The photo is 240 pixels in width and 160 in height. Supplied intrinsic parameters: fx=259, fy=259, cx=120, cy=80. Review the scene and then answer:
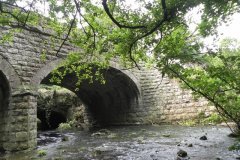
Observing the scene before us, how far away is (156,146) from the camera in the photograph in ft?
21.1

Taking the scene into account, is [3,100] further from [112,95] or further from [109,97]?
[109,97]

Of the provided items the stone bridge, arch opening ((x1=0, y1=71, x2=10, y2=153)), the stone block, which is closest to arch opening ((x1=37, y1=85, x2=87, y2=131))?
the stone bridge

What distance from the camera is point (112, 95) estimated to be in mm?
14492

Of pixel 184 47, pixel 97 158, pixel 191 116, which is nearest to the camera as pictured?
pixel 184 47

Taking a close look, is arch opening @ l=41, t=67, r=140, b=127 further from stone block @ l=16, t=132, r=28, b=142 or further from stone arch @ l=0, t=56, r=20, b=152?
stone block @ l=16, t=132, r=28, b=142

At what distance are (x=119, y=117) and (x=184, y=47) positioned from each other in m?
10.5

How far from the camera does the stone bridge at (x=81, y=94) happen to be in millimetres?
7012

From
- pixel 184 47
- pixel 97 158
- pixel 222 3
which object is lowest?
pixel 97 158

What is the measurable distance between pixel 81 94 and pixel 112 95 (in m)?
A: 1.93

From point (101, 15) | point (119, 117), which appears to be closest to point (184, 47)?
point (101, 15)

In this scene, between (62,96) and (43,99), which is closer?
(43,99)

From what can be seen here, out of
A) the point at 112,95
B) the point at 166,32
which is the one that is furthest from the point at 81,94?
the point at 166,32

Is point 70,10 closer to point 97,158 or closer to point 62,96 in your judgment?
point 97,158

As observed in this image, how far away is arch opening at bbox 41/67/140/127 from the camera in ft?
41.2
